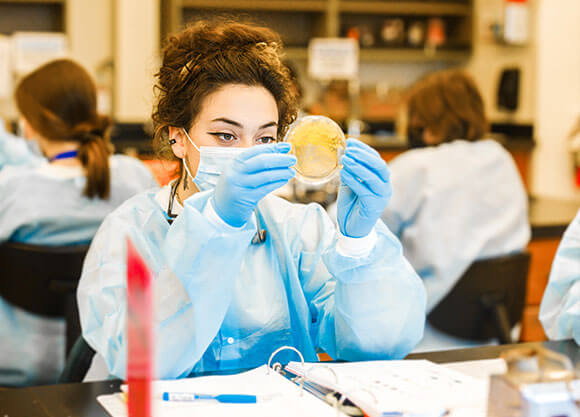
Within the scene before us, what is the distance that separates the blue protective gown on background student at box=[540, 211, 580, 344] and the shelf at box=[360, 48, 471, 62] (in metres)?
4.52

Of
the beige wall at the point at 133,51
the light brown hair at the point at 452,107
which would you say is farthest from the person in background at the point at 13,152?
the beige wall at the point at 133,51

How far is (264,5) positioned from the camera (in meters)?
5.61

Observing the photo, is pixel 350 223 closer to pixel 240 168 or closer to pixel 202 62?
pixel 240 168

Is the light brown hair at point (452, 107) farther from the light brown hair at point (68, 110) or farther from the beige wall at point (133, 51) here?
the beige wall at point (133, 51)

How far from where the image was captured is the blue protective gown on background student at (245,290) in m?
1.09

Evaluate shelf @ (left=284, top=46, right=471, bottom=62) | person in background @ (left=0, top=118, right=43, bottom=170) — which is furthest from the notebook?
shelf @ (left=284, top=46, right=471, bottom=62)

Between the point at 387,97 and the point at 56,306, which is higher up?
the point at 387,97

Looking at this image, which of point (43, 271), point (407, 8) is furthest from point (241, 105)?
point (407, 8)

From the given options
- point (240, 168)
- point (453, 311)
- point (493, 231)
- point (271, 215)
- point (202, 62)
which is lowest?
point (453, 311)

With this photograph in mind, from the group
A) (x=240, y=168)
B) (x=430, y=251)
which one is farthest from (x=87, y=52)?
(x=240, y=168)

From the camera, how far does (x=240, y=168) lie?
40.3 inches

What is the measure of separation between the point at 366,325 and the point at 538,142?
462 cm

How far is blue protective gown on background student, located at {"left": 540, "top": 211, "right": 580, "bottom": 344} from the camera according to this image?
1.40 m

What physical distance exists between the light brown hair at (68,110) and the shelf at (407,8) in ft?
12.4
